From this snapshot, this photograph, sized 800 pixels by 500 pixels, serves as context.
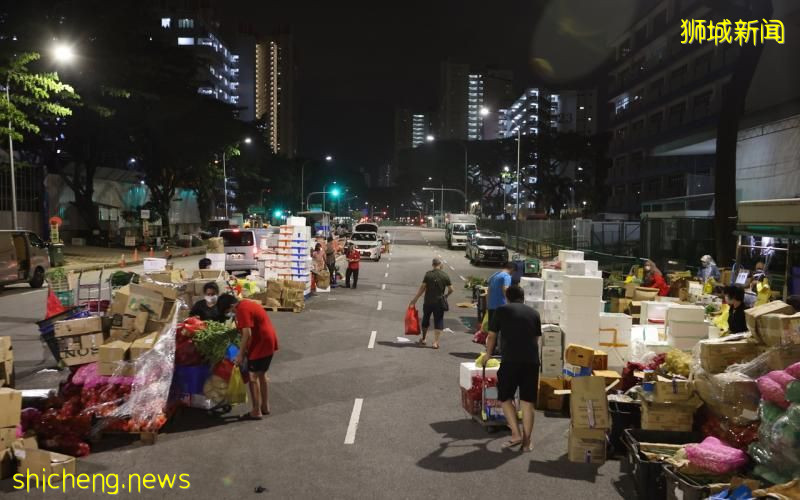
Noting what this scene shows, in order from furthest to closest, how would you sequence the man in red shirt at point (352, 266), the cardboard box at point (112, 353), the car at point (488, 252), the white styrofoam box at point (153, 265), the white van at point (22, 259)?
the car at point (488, 252) → the man in red shirt at point (352, 266) → the white van at point (22, 259) → the white styrofoam box at point (153, 265) → the cardboard box at point (112, 353)

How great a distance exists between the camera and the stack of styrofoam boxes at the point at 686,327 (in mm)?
10094

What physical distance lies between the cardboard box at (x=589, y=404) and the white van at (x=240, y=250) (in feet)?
67.4

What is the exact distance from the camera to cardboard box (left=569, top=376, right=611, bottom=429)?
686 cm

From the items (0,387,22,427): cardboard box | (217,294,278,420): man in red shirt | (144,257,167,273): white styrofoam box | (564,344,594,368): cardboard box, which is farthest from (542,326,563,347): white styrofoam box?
(144,257,167,273): white styrofoam box

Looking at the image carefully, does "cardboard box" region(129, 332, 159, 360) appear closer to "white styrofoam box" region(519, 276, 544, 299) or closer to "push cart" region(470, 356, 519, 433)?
"push cart" region(470, 356, 519, 433)

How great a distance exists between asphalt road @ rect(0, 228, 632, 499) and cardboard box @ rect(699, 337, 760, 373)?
145 cm

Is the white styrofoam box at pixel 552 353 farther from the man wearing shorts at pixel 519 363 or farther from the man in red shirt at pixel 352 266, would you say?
the man in red shirt at pixel 352 266

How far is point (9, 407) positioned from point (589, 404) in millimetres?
5901

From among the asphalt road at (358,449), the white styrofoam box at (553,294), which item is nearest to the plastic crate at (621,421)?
the asphalt road at (358,449)

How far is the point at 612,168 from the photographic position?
6894cm

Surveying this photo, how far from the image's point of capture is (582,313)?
36.1 feet

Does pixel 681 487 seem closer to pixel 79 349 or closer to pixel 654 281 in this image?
pixel 79 349

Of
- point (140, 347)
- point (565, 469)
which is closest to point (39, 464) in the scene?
point (140, 347)

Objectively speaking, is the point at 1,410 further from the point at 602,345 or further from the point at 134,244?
the point at 134,244
